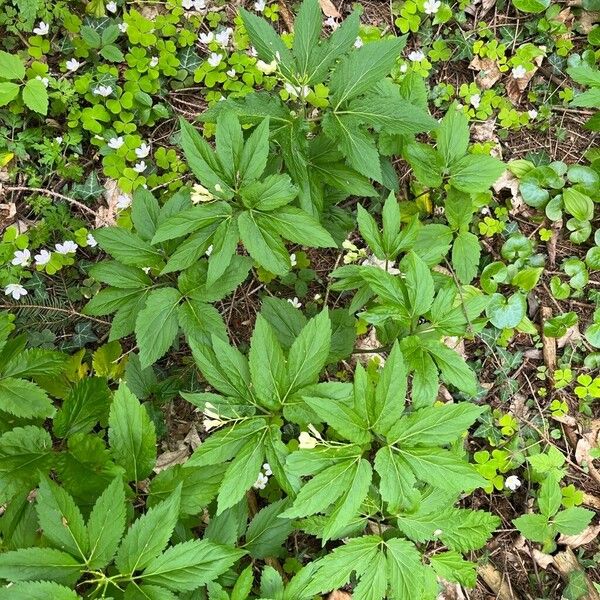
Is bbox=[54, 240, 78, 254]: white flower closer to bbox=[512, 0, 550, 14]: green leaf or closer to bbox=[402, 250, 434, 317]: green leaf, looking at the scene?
bbox=[402, 250, 434, 317]: green leaf

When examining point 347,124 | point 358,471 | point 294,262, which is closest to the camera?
point 358,471

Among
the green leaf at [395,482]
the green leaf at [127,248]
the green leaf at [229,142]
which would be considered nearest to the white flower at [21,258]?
the green leaf at [127,248]

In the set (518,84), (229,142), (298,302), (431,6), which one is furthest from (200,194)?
(518,84)

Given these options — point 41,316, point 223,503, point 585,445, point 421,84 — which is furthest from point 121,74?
point 585,445

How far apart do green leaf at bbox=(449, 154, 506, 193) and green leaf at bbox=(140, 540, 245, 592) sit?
2.19 meters

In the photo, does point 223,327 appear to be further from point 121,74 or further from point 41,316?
point 121,74

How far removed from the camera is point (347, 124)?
256 centimetres

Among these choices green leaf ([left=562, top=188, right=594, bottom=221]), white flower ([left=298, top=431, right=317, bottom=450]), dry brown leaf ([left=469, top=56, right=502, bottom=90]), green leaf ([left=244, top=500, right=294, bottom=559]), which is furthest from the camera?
dry brown leaf ([left=469, top=56, right=502, bottom=90])

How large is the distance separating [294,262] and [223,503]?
5.24 feet

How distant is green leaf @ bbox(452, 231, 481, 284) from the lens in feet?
10.4

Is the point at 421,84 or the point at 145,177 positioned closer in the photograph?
the point at 421,84

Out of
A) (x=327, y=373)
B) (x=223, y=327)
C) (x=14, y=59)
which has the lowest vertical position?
(x=327, y=373)

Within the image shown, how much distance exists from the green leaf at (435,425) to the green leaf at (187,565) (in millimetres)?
786

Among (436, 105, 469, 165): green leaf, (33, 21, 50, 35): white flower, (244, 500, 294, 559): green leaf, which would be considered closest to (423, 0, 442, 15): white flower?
(436, 105, 469, 165): green leaf
